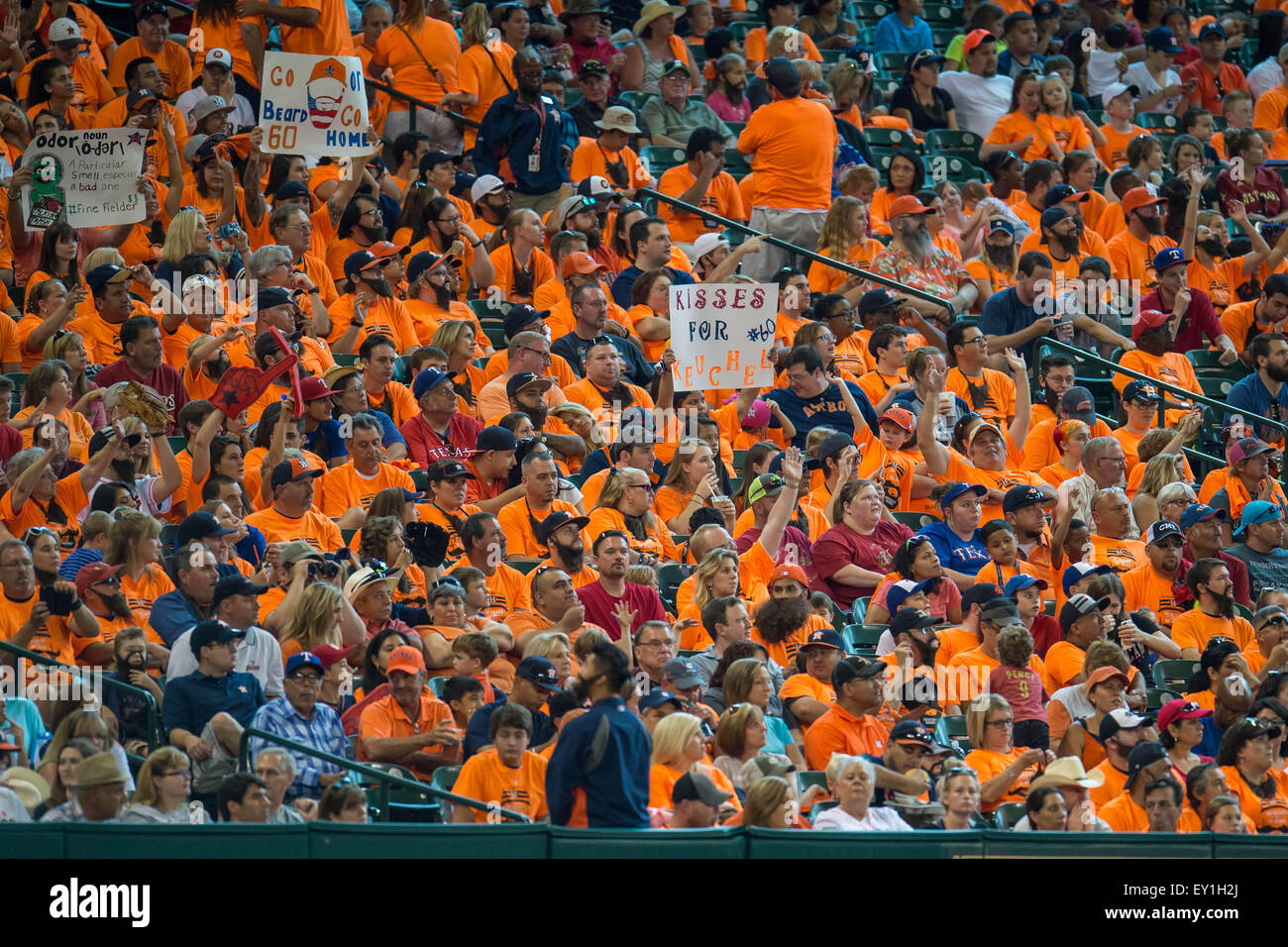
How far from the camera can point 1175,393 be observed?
49.6 ft

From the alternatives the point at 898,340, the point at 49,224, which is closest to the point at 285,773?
the point at 49,224

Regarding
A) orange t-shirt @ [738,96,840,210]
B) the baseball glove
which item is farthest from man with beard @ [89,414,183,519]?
orange t-shirt @ [738,96,840,210]

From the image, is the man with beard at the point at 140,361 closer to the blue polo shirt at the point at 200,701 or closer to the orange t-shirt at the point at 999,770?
the blue polo shirt at the point at 200,701

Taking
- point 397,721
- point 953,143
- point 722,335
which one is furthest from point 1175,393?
point 397,721

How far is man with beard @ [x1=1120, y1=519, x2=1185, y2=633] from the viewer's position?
13.1 m

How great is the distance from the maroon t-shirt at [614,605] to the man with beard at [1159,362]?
5.30 metres

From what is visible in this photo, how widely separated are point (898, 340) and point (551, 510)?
337cm

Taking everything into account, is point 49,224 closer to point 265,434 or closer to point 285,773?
point 265,434

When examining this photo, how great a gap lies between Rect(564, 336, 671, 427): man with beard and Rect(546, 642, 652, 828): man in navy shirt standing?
4.82 m

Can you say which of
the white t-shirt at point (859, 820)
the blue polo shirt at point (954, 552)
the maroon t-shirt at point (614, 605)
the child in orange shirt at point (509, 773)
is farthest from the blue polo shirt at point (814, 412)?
the child in orange shirt at point (509, 773)

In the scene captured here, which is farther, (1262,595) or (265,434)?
(1262,595)

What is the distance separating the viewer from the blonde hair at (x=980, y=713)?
1074 cm

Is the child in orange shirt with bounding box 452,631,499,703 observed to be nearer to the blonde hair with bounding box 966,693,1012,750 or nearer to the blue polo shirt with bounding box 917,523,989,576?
the blonde hair with bounding box 966,693,1012,750
